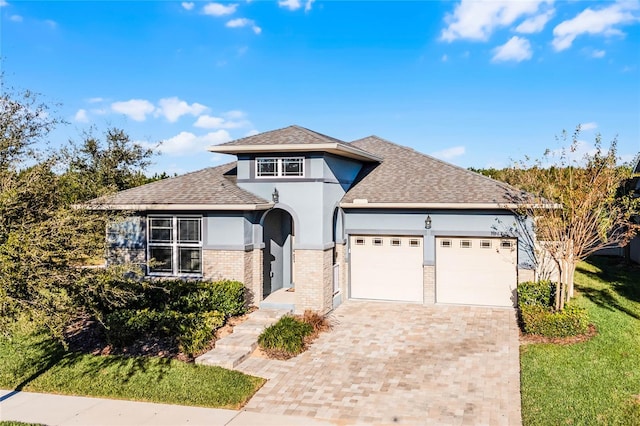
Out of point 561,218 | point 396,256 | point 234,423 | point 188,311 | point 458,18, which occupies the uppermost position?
point 458,18

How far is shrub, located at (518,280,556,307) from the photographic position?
13.8 m

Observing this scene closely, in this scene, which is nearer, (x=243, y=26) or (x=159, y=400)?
(x=159, y=400)

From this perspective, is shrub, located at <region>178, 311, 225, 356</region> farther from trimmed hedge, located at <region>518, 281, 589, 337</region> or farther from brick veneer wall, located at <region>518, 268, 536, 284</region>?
brick veneer wall, located at <region>518, 268, 536, 284</region>

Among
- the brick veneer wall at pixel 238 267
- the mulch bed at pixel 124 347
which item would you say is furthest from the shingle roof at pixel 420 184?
the mulch bed at pixel 124 347

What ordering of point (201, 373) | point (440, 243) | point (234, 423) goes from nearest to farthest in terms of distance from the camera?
1. point (234, 423)
2. point (201, 373)
3. point (440, 243)

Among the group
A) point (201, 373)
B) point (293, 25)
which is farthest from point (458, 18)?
point (201, 373)

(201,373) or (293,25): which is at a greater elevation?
(293,25)

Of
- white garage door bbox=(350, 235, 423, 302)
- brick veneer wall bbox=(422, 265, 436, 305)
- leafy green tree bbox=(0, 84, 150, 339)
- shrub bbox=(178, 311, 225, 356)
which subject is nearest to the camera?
leafy green tree bbox=(0, 84, 150, 339)

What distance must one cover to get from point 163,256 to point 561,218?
1255 centimetres

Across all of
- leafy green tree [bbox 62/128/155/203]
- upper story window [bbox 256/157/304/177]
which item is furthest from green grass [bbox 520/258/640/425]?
leafy green tree [bbox 62/128/155/203]

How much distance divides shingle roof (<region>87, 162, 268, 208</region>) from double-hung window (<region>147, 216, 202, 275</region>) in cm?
62

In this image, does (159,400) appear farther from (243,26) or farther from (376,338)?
(243,26)

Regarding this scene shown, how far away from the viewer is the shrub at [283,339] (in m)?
11.2

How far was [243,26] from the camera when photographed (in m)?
16.8
